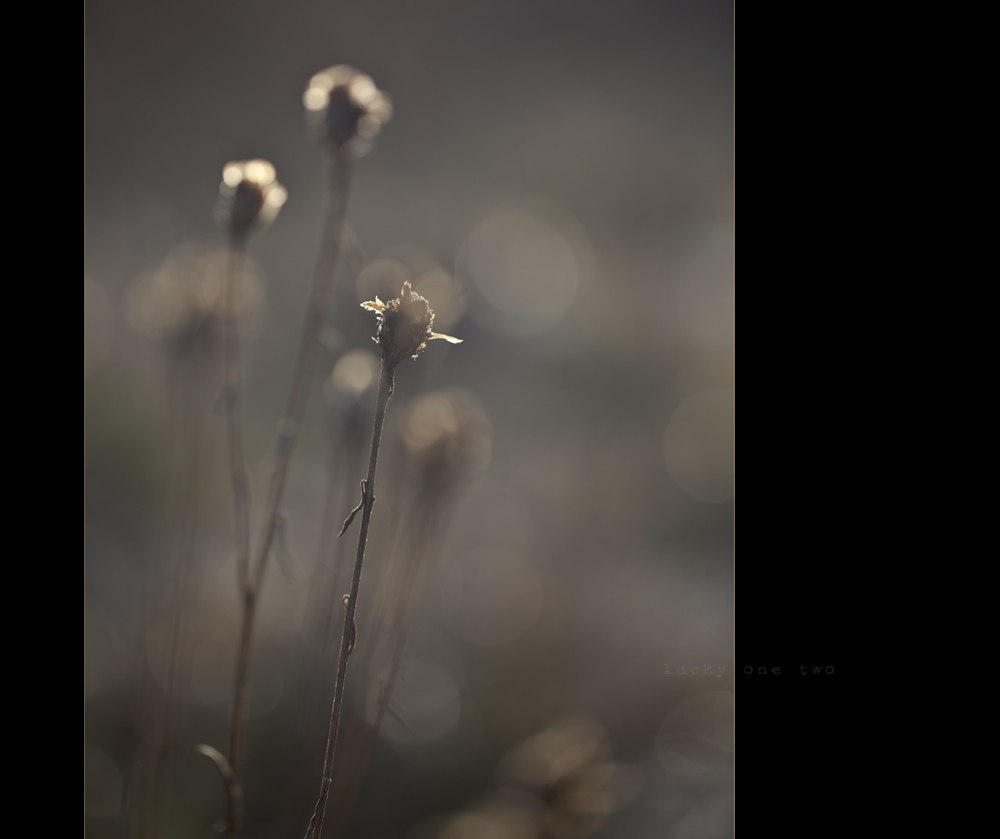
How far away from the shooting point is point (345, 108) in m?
0.47

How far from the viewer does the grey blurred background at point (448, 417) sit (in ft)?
2.40

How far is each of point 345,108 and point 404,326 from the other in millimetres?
217

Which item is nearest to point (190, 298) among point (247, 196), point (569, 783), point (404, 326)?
point (247, 196)

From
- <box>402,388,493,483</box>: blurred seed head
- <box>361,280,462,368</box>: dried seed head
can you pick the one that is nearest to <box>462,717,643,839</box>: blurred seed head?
<box>402,388,493,483</box>: blurred seed head

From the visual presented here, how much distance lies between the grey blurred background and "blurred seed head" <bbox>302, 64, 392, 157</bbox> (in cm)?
20

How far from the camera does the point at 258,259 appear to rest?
3.87 feet

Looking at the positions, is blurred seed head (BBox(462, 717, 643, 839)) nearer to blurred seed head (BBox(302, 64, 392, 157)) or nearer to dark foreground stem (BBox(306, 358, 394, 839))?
dark foreground stem (BBox(306, 358, 394, 839))

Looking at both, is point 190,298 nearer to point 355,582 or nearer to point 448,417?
point 448,417

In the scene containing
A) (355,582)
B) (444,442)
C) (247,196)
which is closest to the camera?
(355,582)

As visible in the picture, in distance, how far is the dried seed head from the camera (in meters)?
Answer: 0.38

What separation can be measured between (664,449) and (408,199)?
2.22 ft
